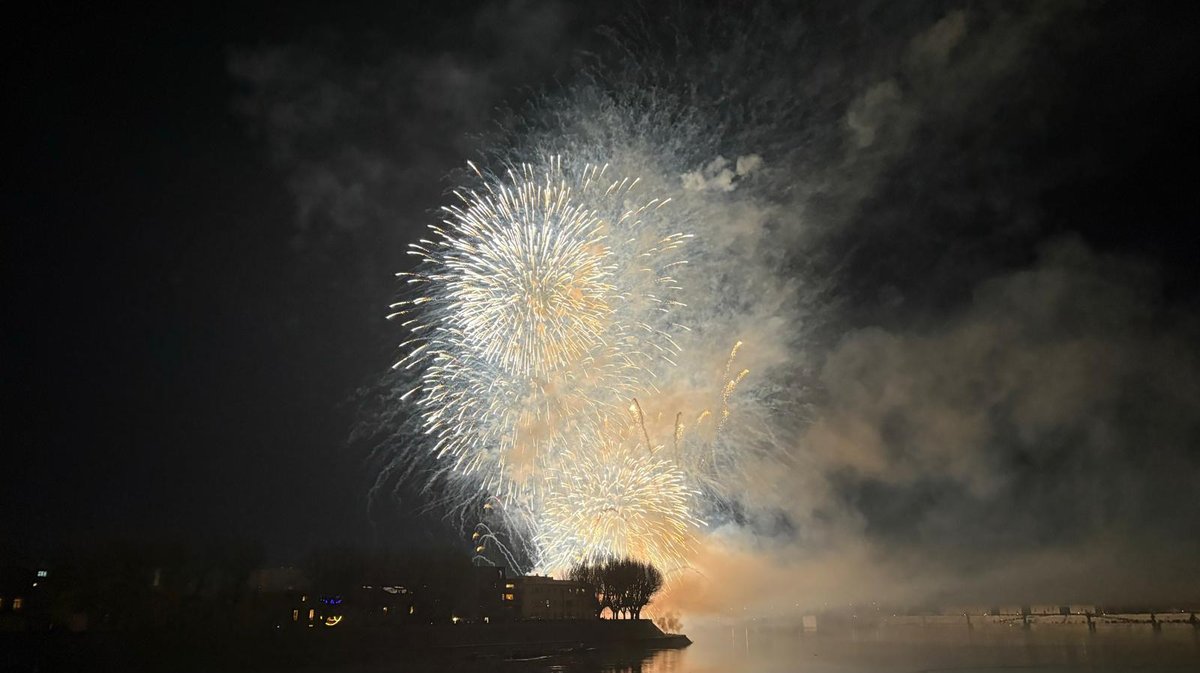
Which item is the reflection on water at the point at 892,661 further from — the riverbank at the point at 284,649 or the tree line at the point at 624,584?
the riverbank at the point at 284,649

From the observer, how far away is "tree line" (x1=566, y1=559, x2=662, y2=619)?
3332 inches

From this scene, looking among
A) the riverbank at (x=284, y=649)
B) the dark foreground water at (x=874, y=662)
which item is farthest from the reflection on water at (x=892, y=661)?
the riverbank at (x=284, y=649)

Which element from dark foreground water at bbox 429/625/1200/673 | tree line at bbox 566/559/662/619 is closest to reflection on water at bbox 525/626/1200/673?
dark foreground water at bbox 429/625/1200/673

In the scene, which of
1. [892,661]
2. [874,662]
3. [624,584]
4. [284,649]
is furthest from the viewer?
[624,584]

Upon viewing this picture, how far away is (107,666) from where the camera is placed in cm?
4528

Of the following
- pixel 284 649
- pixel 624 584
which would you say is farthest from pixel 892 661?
pixel 284 649

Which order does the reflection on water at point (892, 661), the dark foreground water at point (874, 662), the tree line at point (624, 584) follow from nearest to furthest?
the dark foreground water at point (874, 662) < the reflection on water at point (892, 661) < the tree line at point (624, 584)

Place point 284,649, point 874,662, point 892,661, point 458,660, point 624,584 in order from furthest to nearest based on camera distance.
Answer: point 624,584, point 892,661, point 874,662, point 458,660, point 284,649

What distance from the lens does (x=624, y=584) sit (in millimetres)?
84562

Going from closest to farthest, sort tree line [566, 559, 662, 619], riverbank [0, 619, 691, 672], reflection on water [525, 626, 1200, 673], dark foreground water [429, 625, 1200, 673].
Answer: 1. riverbank [0, 619, 691, 672]
2. dark foreground water [429, 625, 1200, 673]
3. reflection on water [525, 626, 1200, 673]
4. tree line [566, 559, 662, 619]

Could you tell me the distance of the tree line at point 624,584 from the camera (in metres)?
84.6

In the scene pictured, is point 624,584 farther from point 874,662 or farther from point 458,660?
point 458,660

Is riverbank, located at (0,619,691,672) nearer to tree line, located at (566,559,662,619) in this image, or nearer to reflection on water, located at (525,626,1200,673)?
reflection on water, located at (525,626,1200,673)

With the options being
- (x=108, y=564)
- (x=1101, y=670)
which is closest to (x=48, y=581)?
(x=108, y=564)
